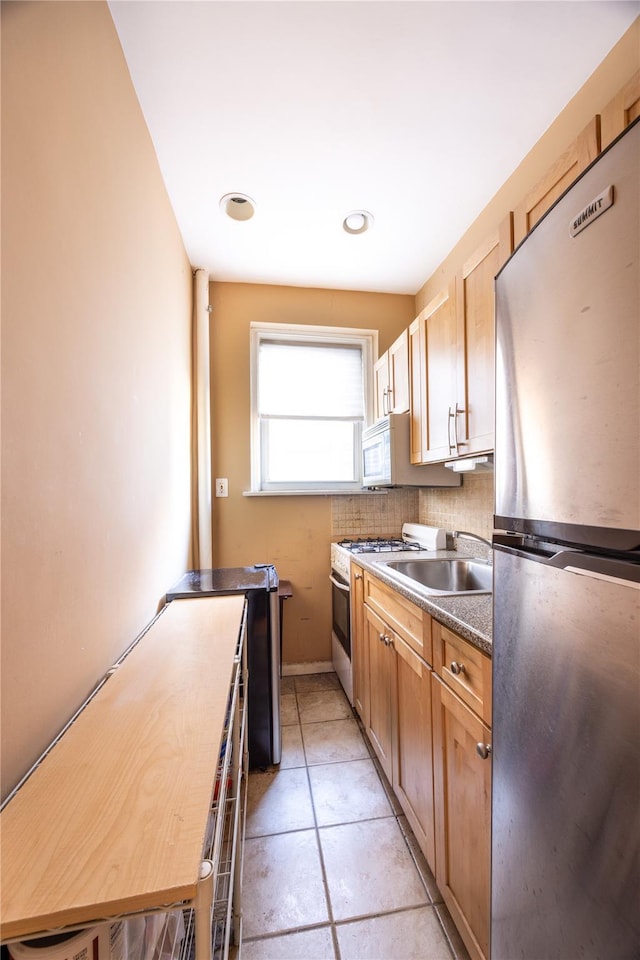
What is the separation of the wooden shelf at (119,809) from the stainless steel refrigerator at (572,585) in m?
0.55

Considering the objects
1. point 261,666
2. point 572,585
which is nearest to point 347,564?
point 261,666

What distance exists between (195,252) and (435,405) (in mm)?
1765

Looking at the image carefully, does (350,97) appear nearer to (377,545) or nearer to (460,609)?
(460,609)

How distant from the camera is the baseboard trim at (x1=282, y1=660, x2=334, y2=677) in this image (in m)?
2.62

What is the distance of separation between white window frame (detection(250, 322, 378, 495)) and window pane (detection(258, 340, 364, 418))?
0.13 feet

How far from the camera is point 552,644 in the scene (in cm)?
61

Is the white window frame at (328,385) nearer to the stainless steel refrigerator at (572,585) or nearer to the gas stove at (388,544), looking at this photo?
the gas stove at (388,544)

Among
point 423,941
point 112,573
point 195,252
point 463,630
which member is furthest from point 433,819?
point 195,252

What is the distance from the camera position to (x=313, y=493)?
2664 mm

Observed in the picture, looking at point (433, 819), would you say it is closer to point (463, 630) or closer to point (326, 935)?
point (326, 935)

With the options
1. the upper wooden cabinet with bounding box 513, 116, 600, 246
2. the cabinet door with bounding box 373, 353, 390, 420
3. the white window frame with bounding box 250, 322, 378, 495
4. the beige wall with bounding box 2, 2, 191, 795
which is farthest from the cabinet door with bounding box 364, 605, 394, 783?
the upper wooden cabinet with bounding box 513, 116, 600, 246

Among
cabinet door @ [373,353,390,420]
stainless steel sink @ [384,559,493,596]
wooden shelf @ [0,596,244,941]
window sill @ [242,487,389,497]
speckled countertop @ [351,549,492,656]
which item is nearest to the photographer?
wooden shelf @ [0,596,244,941]

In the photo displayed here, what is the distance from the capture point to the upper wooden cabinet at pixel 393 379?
220 cm

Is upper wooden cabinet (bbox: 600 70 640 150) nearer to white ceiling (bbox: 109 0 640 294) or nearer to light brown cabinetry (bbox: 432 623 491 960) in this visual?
white ceiling (bbox: 109 0 640 294)
